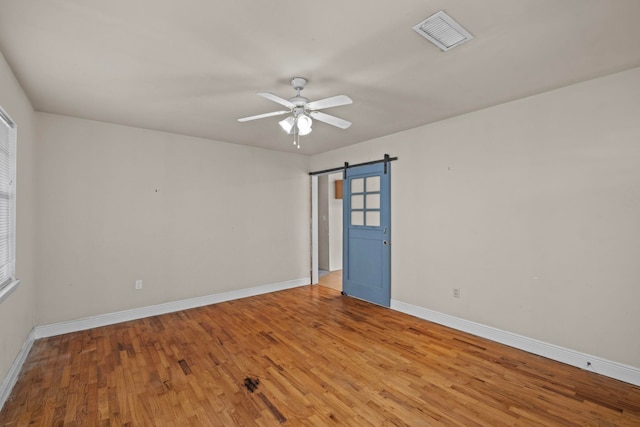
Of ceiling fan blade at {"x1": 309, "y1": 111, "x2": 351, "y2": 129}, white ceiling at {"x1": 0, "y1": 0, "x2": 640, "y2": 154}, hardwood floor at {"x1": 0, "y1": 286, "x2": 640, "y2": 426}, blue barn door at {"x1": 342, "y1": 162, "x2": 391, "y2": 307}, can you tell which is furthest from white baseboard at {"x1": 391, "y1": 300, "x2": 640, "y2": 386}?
ceiling fan blade at {"x1": 309, "y1": 111, "x2": 351, "y2": 129}

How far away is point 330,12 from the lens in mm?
1672

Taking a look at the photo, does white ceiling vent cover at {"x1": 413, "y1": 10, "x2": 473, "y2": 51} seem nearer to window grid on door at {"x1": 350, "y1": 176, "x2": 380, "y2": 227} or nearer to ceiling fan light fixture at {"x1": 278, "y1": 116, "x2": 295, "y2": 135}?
ceiling fan light fixture at {"x1": 278, "y1": 116, "x2": 295, "y2": 135}

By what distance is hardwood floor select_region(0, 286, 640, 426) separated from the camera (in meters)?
2.02

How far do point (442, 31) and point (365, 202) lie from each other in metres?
3.01

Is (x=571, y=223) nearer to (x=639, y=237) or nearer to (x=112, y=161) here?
(x=639, y=237)

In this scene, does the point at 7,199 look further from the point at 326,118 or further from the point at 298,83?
the point at 326,118

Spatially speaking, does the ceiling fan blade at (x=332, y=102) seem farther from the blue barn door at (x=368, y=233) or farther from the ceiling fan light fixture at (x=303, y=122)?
the blue barn door at (x=368, y=233)

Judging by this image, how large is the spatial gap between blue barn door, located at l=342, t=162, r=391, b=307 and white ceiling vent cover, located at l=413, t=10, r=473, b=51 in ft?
7.89

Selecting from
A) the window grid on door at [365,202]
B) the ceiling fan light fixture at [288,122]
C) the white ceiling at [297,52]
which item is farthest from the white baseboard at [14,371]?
the window grid on door at [365,202]

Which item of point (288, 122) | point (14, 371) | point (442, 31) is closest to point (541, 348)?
point (442, 31)

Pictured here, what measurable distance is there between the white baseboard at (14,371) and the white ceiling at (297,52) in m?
2.41

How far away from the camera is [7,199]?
249 centimetres

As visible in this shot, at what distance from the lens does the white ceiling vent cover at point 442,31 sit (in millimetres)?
1735

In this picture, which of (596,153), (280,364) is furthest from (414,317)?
(596,153)
